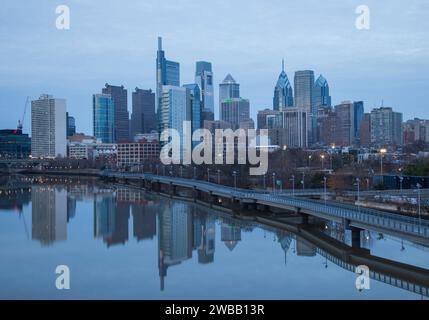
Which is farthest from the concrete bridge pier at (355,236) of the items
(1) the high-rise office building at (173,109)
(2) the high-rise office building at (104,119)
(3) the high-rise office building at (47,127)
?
(2) the high-rise office building at (104,119)

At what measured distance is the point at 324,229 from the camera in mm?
19906

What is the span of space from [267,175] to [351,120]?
66985mm

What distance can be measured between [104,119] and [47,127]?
80.5 ft

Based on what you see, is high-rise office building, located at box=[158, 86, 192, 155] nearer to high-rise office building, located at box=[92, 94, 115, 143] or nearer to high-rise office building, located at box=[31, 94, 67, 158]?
high-rise office building, located at box=[31, 94, 67, 158]

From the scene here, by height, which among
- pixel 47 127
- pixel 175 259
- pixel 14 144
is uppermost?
pixel 47 127

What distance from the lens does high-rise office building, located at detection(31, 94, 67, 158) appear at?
379ft

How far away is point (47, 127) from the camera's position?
116 m

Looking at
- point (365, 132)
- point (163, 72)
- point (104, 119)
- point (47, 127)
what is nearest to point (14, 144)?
point (47, 127)

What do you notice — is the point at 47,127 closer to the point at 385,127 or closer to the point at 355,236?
the point at 385,127

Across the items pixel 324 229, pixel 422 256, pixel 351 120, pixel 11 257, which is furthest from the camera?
pixel 351 120

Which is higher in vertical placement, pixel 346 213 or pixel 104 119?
pixel 104 119
